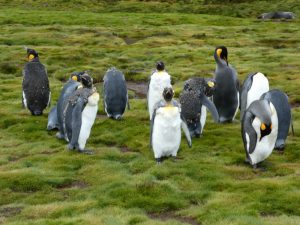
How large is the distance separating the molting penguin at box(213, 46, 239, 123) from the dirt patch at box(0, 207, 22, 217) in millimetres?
8183

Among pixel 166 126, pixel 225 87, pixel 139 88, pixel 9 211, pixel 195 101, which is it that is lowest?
pixel 139 88

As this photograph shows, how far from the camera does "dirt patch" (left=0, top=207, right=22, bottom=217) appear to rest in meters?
9.92

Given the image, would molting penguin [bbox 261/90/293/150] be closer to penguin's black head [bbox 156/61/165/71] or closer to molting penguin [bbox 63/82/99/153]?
penguin's black head [bbox 156/61/165/71]

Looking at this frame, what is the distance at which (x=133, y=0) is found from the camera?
269 feet

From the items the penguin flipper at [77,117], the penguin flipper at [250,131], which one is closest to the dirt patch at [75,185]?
the penguin flipper at [77,117]

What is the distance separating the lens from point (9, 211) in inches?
398

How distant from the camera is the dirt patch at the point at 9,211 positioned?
9922mm

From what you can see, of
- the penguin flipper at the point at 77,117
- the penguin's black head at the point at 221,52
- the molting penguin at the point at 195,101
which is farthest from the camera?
the penguin's black head at the point at 221,52

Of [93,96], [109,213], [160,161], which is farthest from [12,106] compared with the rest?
[109,213]

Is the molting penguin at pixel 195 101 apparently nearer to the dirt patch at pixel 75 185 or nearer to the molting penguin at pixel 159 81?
the molting penguin at pixel 159 81

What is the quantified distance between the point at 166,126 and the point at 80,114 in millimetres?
2347

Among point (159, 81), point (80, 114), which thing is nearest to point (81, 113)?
point (80, 114)

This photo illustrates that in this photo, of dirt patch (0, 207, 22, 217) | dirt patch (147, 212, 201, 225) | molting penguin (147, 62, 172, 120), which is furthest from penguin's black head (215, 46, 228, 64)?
dirt patch (0, 207, 22, 217)

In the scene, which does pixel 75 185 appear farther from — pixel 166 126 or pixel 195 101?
pixel 195 101
